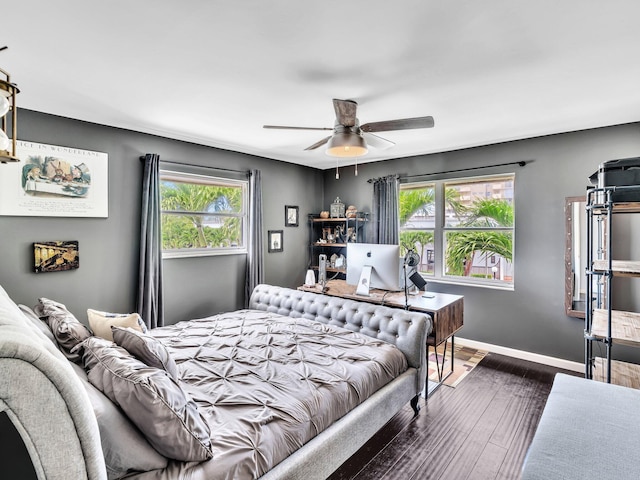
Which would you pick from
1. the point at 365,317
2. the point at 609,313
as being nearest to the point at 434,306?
the point at 365,317

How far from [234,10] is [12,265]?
278 centimetres

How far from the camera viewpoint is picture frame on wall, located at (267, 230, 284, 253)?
495 centimetres

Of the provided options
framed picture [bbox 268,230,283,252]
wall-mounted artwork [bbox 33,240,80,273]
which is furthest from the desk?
wall-mounted artwork [bbox 33,240,80,273]

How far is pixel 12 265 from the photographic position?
111 inches

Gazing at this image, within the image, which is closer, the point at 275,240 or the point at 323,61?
the point at 323,61

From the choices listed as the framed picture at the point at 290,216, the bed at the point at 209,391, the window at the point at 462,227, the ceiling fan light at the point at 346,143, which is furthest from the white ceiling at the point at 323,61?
the framed picture at the point at 290,216

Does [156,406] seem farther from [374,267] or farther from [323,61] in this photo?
[374,267]

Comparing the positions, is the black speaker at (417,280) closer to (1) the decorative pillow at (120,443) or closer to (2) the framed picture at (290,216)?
(2) the framed picture at (290,216)

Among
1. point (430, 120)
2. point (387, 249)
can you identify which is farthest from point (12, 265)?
point (430, 120)

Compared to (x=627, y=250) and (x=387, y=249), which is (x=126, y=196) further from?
(x=627, y=250)

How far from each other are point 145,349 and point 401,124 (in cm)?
220

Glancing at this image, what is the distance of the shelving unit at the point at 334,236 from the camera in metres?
5.21

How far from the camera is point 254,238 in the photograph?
14.9 feet

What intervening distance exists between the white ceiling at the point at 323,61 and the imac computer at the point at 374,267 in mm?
1229
